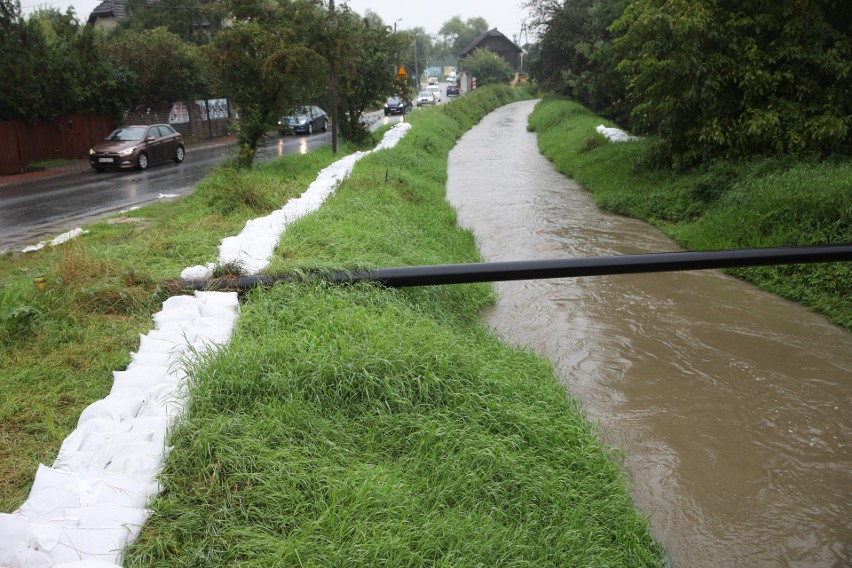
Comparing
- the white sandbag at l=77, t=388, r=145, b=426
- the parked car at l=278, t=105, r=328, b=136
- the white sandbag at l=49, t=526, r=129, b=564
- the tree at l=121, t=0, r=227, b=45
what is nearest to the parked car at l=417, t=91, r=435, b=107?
the tree at l=121, t=0, r=227, b=45

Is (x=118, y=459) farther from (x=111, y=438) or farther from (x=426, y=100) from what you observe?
(x=426, y=100)

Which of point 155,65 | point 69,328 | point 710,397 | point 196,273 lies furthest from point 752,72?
point 155,65

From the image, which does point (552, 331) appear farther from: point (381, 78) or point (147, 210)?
point (381, 78)

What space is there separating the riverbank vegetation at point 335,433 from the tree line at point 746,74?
8000mm

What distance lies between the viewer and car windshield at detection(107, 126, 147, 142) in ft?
69.3

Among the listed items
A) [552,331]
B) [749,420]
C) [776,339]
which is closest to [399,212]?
[552,331]

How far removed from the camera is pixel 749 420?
17.1 ft

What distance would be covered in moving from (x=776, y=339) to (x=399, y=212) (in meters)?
5.05

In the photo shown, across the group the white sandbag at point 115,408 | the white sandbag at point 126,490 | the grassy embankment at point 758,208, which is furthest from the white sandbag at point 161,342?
the grassy embankment at point 758,208

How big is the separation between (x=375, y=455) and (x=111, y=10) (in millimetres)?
51306

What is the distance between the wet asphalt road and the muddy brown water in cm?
765

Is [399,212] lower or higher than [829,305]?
higher

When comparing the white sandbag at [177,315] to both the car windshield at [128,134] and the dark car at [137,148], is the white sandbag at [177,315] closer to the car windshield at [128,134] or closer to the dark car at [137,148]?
the dark car at [137,148]

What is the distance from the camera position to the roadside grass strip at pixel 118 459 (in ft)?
8.23
